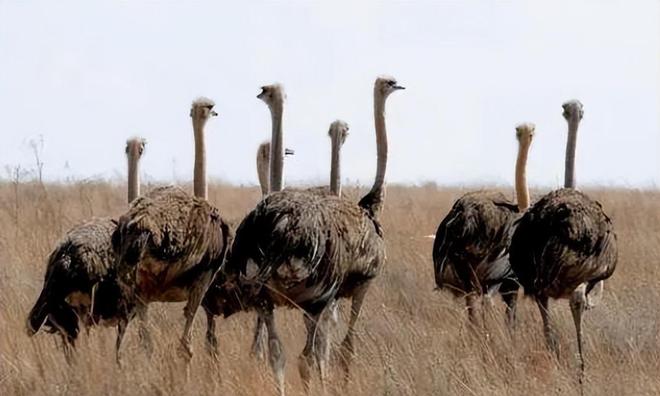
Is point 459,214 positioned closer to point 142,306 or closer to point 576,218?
point 576,218

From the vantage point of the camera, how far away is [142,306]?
674 centimetres

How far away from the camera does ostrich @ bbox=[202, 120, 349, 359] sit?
7.39 m

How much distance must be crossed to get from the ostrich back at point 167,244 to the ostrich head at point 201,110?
1.46 metres

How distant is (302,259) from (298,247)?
0.05m

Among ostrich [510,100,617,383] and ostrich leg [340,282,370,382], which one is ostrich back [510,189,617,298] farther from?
ostrich leg [340,282,370,382]

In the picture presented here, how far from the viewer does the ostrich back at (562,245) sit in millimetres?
7391

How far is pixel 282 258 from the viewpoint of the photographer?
251 inches

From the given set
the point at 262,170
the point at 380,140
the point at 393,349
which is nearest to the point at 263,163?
the point at 262,170

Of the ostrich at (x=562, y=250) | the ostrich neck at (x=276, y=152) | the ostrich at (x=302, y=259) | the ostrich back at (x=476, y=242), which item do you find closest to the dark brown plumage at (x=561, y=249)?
the ostrich at (x=562, y=250)

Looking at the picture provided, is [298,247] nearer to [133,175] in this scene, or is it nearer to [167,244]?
[167,244]

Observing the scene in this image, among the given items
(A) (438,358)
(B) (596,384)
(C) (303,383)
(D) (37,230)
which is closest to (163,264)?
(C) (303,383)

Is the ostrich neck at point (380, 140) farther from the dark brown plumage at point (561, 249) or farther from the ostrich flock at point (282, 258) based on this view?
the dark brown plumage at point (561, 249)

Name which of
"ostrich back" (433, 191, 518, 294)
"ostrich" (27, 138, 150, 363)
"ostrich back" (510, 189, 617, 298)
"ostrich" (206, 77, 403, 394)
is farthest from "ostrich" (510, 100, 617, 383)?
"ostrich" (27, 138, 150, 363)

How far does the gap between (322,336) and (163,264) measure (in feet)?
2.73
